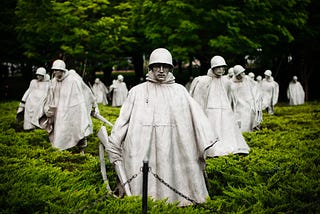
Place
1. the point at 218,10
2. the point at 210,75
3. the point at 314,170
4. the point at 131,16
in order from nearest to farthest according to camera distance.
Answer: the point at 314,170 < the point at 210,75 < the point at 218,10 < the point at 131,16

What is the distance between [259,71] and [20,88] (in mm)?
22636

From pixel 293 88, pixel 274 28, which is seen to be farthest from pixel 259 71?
pixel 274 28

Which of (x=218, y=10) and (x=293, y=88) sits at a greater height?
(x=218, y=10)

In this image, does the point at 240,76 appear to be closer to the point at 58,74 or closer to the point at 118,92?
the point at 58,74

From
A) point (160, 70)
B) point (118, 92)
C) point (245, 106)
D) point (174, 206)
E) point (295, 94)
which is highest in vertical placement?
point (160, 70)

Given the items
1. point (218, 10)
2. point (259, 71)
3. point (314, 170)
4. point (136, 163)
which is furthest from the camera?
point (259, 71)

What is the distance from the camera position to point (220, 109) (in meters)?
10.9

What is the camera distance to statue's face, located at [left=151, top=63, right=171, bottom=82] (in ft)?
20.1

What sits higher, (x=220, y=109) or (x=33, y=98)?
(x=33, y=98)

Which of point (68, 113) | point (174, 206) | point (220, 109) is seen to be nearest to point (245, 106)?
point (220, 109)

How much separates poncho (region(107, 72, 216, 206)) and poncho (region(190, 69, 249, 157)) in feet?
15.2

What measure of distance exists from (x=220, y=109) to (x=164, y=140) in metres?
5.05

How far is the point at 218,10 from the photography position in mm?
21328

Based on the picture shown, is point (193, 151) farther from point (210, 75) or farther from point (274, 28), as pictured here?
point (274, 28)
